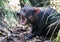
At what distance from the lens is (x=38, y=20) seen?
183 inches

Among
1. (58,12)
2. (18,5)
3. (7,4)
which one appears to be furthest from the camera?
(18,5)

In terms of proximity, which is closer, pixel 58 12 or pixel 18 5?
pixel 58 12

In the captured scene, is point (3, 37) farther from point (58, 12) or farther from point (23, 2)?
point (23, 2)

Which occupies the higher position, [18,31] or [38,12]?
[38,12]

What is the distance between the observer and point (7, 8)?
5168 millimetres

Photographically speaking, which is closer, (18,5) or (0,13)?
(0,13)

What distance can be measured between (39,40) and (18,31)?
0.66 m

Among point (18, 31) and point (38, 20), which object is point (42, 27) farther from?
point (18, 31)

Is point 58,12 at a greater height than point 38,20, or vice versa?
point 58,12

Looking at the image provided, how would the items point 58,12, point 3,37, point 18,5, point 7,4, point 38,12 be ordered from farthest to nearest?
point 18,5 → point 7,4 → point 38,12 → point 3,37 → point 58,12

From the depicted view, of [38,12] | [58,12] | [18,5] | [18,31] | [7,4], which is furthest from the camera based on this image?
[18,5]

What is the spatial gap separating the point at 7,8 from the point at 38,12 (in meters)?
0.86

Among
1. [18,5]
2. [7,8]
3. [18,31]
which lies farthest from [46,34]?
[18,5]

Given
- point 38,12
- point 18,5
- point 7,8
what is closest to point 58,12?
point 38,12
